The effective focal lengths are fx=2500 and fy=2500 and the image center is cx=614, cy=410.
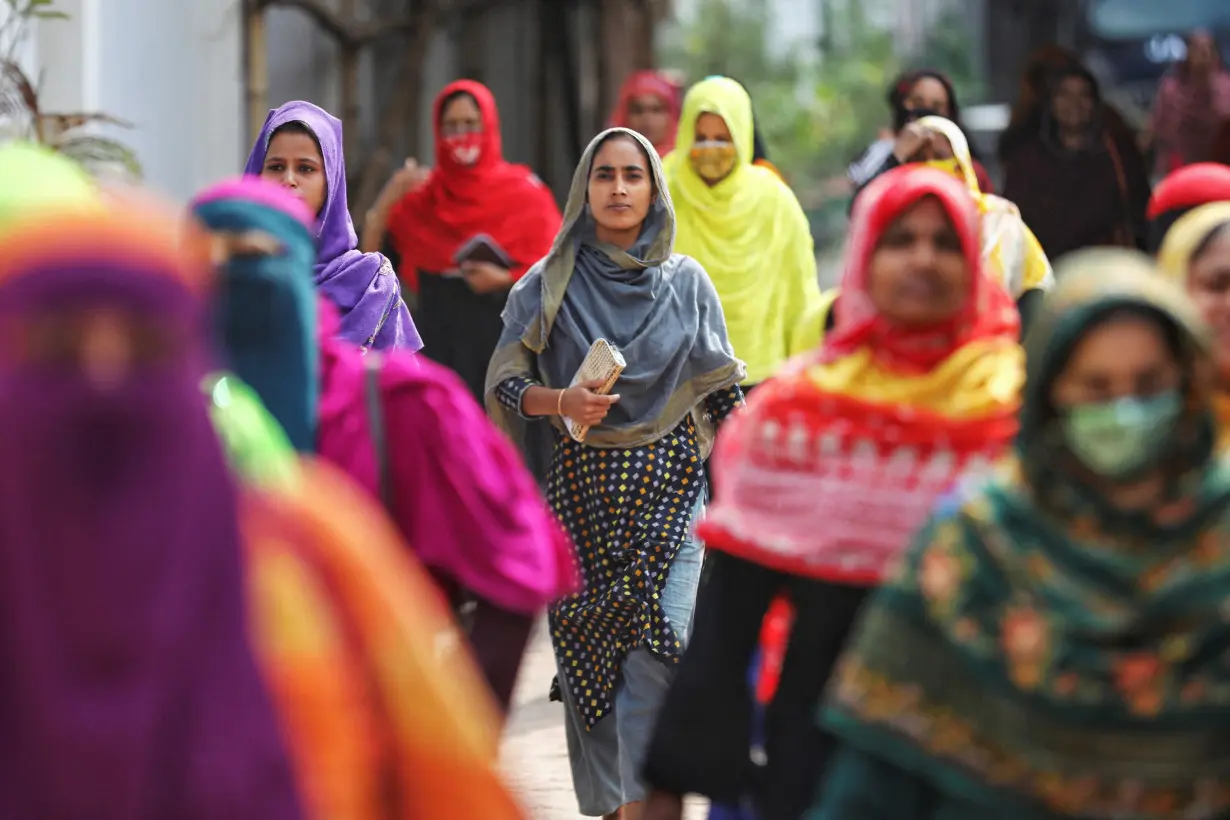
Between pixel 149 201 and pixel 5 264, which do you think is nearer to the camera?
pixel 5 264

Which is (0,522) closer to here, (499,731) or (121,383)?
(121,383)

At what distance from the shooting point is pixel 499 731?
3.38 m

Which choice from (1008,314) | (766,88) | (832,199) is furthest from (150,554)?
(766,88)

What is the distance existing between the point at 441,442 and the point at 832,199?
26834 mm

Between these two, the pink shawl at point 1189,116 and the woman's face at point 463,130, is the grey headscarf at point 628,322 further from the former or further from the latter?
the pink shawl at point 1189,116

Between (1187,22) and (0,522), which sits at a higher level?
(1187,22)

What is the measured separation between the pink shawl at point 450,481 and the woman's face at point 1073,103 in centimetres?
673

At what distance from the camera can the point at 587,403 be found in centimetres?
594

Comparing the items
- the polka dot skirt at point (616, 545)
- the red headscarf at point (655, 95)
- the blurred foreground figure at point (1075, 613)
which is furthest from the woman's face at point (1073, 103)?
the blurred foreground figure at point (1075, 613)

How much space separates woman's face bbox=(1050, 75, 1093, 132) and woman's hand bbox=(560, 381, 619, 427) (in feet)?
15.5

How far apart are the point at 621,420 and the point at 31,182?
2918 millimetres

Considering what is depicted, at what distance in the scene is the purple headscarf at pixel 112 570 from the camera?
253 centimetres

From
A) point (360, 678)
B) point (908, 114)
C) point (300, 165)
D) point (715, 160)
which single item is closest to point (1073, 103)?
point (908, 114)

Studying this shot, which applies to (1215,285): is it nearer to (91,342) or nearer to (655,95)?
(91,342)
